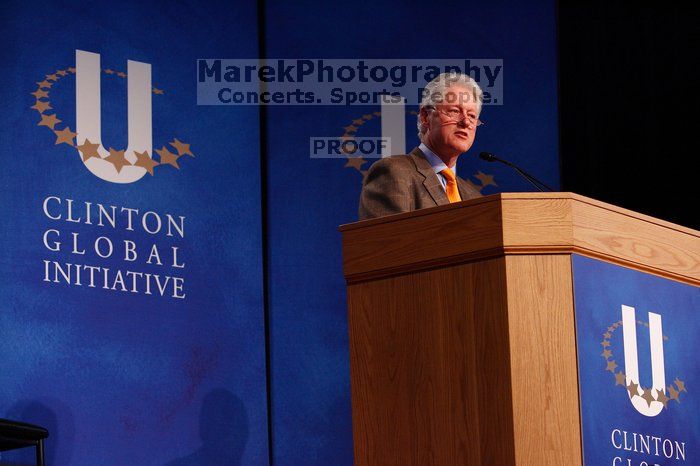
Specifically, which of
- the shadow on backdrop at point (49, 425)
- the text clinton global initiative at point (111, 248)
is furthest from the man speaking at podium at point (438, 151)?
the shadow on backdrop at point (49, 425)

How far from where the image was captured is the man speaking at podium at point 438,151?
3.27m

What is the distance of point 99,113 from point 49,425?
1194 millimetres

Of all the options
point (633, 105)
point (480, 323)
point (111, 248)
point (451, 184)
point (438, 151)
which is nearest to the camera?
point (480, 323)

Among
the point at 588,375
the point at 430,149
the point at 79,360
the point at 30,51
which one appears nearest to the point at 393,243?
the point at 588,375

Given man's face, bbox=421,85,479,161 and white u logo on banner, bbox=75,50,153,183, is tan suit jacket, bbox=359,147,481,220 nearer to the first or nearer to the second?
man's face, bbox=421,85,479,161

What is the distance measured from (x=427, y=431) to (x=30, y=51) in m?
2.44

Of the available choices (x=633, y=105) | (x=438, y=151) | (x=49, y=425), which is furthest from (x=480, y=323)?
(x=633, y=105)

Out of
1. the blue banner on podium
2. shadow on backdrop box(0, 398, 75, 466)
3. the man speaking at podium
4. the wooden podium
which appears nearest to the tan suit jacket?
the man speaking at podium

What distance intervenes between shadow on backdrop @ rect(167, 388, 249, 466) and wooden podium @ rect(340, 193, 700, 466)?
5.52 feet

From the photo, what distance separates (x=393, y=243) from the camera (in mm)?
2756

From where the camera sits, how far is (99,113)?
14.4ft

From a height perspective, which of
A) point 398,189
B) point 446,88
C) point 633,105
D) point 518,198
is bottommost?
point 518,198

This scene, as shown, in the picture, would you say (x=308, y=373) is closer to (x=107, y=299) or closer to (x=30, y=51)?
(x=107, y=299)

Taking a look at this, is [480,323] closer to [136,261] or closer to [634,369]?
[634,369]
